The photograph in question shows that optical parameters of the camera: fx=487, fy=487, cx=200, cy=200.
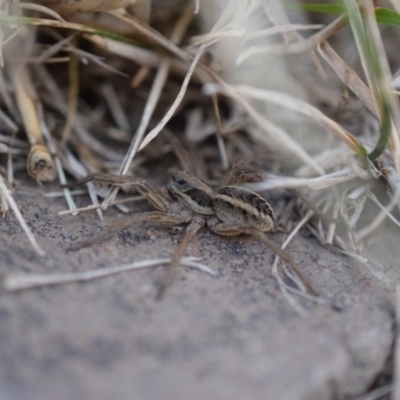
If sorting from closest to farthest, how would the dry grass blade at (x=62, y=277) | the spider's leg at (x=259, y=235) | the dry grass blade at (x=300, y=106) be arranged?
the dry grass blade at (x=62, y=277) < the spider's leg at (x=259, y=235) < the dry grass blade at (x=300, y=106)

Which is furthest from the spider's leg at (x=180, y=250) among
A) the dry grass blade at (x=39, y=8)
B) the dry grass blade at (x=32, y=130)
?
the dry grass blade at (x=39, y=8)

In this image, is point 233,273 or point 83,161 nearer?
point 233,273

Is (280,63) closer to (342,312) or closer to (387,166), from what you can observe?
(387,166)

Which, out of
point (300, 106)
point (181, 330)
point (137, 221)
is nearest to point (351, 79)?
point (300, 106)

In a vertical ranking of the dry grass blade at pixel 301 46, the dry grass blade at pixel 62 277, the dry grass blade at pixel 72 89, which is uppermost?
the dry grass blade at pixel 301 46

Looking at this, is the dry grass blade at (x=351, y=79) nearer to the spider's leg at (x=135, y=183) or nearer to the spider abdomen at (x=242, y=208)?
the spider abdomen at (x=242, y=208)

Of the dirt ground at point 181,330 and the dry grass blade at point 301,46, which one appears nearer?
the dirt ground at point 181,330

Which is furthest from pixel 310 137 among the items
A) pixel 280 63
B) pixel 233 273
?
pixel 233 273
